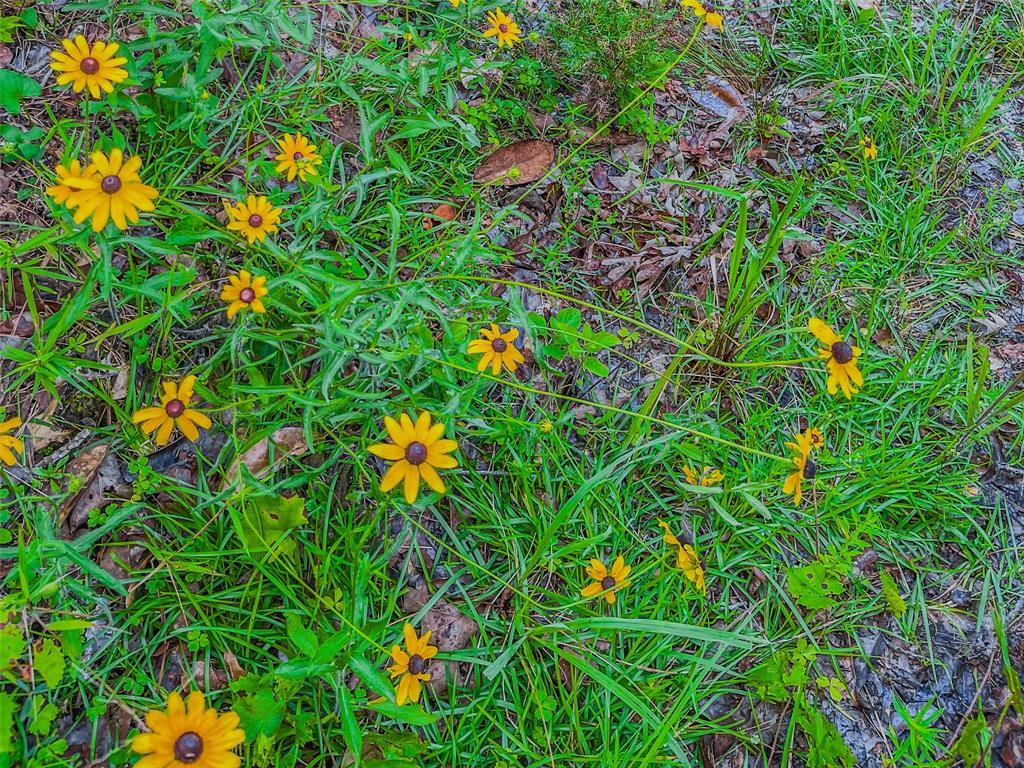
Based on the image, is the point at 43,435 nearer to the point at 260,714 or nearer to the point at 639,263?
the point at 260,714

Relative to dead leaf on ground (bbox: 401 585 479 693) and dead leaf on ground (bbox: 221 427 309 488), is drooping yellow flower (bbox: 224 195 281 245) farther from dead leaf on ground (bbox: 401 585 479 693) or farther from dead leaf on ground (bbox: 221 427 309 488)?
dead leaf on ground (bbox: 401 585 479 693)

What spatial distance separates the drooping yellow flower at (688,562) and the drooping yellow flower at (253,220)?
1.20m

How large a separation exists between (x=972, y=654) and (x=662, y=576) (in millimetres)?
866

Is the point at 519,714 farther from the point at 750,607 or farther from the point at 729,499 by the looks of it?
the point at 729,499

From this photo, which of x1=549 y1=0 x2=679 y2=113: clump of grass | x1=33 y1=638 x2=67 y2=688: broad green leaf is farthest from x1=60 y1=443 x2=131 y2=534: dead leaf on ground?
x1=549 y1=0 x2=679 y2=113: clump of grass

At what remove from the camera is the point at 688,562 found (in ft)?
5.38

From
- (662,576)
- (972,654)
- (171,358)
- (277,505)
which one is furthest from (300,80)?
(972,654)

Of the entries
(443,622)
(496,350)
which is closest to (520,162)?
(496,350)

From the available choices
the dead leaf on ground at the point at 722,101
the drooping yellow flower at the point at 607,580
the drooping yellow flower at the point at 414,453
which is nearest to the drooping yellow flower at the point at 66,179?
the drooping yellow flower at the point at 414,453

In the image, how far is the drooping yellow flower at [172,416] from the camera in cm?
141

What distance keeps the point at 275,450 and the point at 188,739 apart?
72cm

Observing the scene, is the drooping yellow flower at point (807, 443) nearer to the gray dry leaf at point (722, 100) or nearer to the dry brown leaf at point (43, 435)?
the gray dry leaf at point (722, 100)

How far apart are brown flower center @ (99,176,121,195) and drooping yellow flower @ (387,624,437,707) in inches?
40.7

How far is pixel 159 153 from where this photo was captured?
1.86 meters
